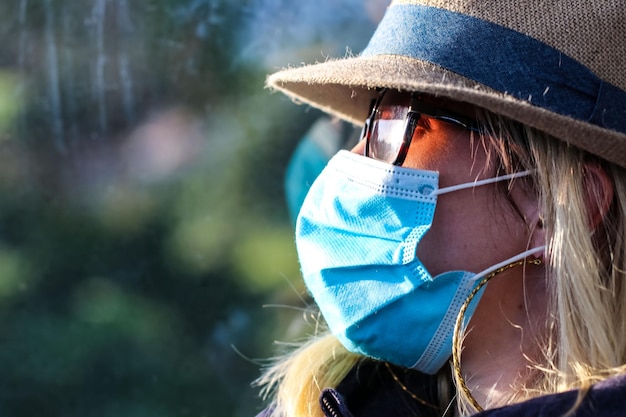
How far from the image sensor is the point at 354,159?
172 centimetres

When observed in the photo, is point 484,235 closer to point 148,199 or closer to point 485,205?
point 485,205

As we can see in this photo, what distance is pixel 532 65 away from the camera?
4.84 ft

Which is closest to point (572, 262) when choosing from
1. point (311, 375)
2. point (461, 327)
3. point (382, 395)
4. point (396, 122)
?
point (461, 327)

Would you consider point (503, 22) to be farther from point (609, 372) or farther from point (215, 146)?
point (215, 146)

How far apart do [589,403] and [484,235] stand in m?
0.43

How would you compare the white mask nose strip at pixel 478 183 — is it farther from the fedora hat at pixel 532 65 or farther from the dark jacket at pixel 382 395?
the dark jacket at pixel 382 395

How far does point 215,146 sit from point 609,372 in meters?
1.61

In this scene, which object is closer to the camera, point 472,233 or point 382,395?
point 472,233

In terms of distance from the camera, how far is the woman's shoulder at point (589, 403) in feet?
4.25

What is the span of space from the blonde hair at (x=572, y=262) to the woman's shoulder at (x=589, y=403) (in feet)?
0.33

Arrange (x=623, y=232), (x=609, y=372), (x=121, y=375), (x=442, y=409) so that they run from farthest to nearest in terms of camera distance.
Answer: (x=121, y=375)
(x=442, y=409)
(x=623, y=232)
(x=609, y=372)

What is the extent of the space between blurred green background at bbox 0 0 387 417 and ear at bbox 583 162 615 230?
1159mm

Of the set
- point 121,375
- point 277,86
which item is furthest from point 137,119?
point 121,375

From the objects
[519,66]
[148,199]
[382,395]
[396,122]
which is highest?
[519,66]
